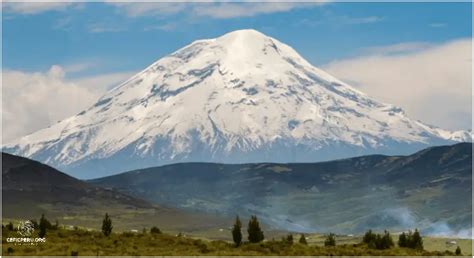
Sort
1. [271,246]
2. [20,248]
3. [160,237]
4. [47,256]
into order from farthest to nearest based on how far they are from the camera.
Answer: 1. [160,237]
2. [271,246]
3. [20,248]
4. [47,256]

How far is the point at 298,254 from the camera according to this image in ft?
382

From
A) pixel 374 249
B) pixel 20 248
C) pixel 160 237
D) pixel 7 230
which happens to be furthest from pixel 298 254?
pixel 7 230

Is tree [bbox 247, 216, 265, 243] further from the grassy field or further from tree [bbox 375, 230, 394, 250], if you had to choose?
tree [bbox 375, 230, 394, 250]

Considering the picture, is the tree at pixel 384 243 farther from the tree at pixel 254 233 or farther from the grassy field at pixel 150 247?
the tree at pixel 254 233

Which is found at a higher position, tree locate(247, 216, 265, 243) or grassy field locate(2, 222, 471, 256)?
tree locate(247, 216, 265, 243)

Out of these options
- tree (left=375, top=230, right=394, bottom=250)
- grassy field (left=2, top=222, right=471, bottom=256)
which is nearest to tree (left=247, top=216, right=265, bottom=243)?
grassy field (left=2, top=222, right=471, bottom=256)

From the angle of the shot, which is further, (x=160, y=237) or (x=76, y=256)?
(x=160, y=237)

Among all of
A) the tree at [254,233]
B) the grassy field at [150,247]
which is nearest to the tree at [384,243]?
the grassy field at [150,247]

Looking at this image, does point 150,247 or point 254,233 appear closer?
point 150,247

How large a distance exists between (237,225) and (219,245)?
4103mm

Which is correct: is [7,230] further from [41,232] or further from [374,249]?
[374,249]

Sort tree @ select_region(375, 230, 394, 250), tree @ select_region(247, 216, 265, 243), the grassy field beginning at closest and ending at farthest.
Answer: the grassy field → tree @ select_region(375, 230, 394, 250) → tree @ select_region(247, 216, 265, 243)

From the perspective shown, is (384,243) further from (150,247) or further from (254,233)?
(150,247)

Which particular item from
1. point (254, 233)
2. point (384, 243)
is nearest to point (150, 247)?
point (254, 233)
